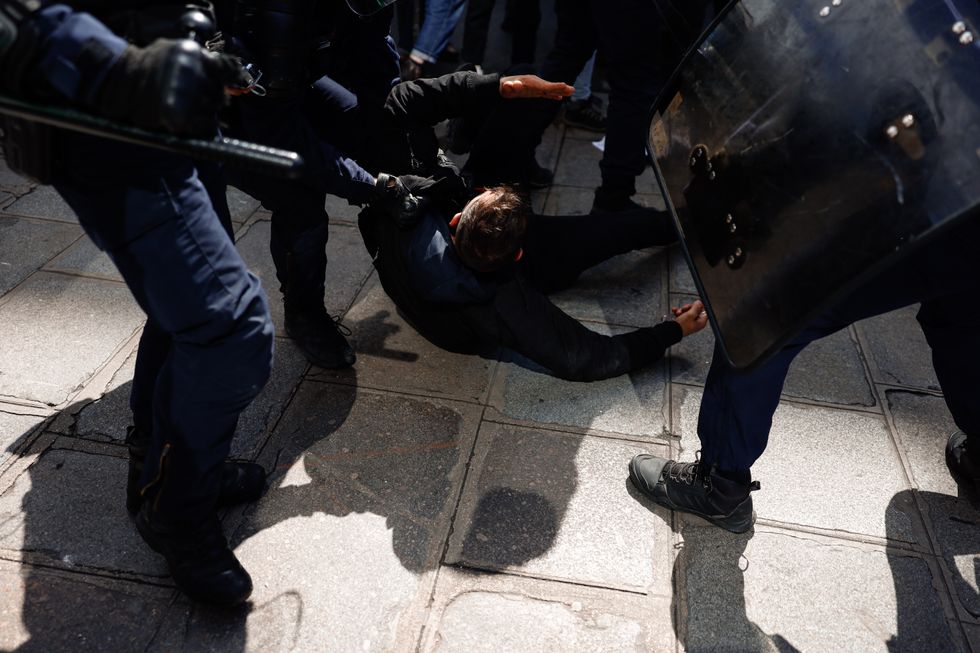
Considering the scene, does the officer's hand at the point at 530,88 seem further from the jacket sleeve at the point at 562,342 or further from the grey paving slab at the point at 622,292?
the grey paving slab at the point at 622,292

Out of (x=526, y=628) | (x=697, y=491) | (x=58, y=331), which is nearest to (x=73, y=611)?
(x=526, y=628)

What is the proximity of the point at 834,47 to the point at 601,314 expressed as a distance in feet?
5.92

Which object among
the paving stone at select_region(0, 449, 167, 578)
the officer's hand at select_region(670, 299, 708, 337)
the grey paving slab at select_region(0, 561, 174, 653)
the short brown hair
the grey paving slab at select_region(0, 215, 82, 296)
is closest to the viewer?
the grey paving slab at select_region(0, 561, 174, 653)

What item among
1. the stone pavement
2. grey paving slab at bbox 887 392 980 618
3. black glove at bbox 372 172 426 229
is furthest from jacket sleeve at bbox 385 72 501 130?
grey paving slab at bbox 887 392 980 618

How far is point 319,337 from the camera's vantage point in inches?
114

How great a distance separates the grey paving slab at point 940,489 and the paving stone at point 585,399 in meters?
0.83

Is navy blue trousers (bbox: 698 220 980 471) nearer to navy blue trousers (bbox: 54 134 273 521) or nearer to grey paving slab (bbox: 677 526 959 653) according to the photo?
grey paving slab (bbox: 677 526 959 653)

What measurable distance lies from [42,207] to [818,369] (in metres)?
3.58

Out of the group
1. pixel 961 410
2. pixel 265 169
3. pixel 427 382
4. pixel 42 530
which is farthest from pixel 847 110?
pixel 42 530

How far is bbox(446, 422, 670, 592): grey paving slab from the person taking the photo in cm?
219

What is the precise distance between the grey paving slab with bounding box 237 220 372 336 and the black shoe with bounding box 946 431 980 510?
2.30 m

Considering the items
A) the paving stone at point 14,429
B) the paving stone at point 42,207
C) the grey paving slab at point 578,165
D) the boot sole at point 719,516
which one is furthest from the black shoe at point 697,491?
the paving stone at point 42,207

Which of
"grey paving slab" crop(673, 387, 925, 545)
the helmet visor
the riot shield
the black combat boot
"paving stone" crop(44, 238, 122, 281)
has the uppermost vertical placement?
the riot shield

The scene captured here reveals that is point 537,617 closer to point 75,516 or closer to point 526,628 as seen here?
point 526,628
